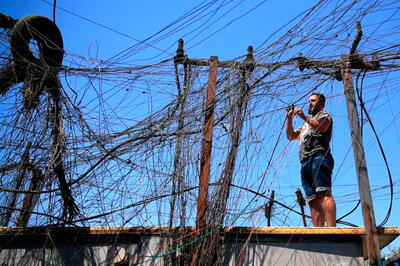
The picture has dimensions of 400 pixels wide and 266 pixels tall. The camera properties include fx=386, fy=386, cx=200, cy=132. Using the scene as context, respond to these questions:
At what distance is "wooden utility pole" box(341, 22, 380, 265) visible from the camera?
380 centimetres

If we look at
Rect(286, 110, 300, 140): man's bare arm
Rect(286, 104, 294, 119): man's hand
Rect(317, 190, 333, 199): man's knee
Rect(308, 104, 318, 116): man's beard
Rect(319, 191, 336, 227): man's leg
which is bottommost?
Rect(319, 191, 336, 227): man's leg

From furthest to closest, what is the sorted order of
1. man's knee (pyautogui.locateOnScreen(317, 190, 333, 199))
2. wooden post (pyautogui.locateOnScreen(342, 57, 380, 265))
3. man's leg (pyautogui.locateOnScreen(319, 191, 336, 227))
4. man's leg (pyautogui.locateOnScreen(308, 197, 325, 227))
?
man's leg (pyautogui.locateOnScreen(308, 197, 325, 227)) → man's knee (pyautogui.locateOnScreen(317, 190, 333, 199)) → man's leg (pyautogui.locateOnScreen(319, 191, 336, 227)) → wooden post (pyautogui.locateOnScreen(342, 57, 380, 265))

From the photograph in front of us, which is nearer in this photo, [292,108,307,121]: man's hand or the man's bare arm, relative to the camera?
[292,108,307,121]: man's hand

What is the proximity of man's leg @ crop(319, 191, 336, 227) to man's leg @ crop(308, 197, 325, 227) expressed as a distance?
0.14m

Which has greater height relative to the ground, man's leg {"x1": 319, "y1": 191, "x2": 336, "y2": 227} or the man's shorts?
the man's shorts

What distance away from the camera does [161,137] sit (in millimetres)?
4926

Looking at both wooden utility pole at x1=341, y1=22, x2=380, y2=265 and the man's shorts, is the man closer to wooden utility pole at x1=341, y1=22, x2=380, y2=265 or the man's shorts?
the man's shorts

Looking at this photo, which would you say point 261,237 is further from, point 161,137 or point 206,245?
point 161,137

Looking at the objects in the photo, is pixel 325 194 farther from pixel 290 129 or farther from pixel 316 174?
pixel 290 129

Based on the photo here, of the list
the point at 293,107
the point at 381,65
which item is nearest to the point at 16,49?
the point at 293,107

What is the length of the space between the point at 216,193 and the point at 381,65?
260 centimetres

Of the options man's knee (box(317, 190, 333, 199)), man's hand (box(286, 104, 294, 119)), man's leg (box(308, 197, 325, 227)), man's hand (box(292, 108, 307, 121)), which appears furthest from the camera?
man's hand (box(286, 104, 294, 119))

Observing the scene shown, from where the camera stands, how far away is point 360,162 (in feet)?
13.8

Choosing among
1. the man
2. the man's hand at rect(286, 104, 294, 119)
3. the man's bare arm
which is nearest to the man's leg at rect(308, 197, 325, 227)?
the man
